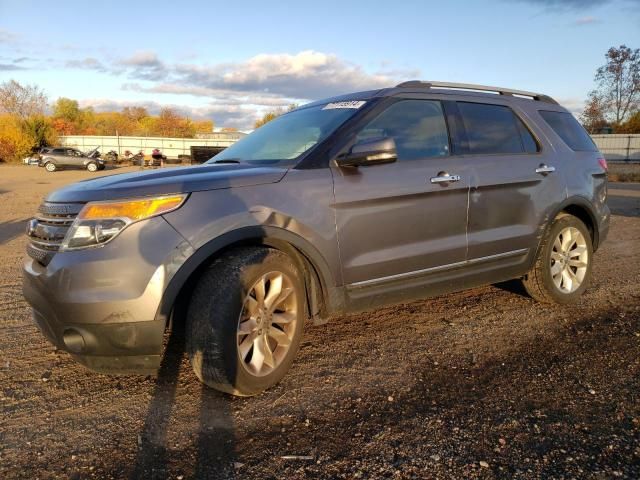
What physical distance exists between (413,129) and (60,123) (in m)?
91.9

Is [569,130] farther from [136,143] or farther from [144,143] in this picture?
[136,143]

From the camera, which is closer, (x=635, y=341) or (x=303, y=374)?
(x=303, y=374)

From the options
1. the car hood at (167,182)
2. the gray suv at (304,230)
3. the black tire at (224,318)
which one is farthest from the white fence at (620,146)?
the black tire at (224,318)

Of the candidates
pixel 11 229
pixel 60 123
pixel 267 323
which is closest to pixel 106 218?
pixel 267 323

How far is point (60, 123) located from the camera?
275 ft

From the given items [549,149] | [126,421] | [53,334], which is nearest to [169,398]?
[126,421]

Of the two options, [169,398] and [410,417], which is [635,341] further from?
[169,398]

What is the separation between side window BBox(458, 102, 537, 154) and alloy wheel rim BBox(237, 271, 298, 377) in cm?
203

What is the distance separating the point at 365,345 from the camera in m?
4.04

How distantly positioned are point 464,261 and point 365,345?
1.01 metres

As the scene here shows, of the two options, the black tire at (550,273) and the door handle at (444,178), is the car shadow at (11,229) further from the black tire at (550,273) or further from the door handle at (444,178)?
the black tire at (550,273)

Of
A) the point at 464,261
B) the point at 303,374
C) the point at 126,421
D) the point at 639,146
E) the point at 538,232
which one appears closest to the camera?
the point at 126,421

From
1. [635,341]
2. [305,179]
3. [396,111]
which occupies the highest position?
[396,111]

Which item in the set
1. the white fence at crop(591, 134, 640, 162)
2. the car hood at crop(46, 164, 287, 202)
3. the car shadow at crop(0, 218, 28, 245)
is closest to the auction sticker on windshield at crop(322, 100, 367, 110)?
the car hood at crop(46, 164, 287, 202)
